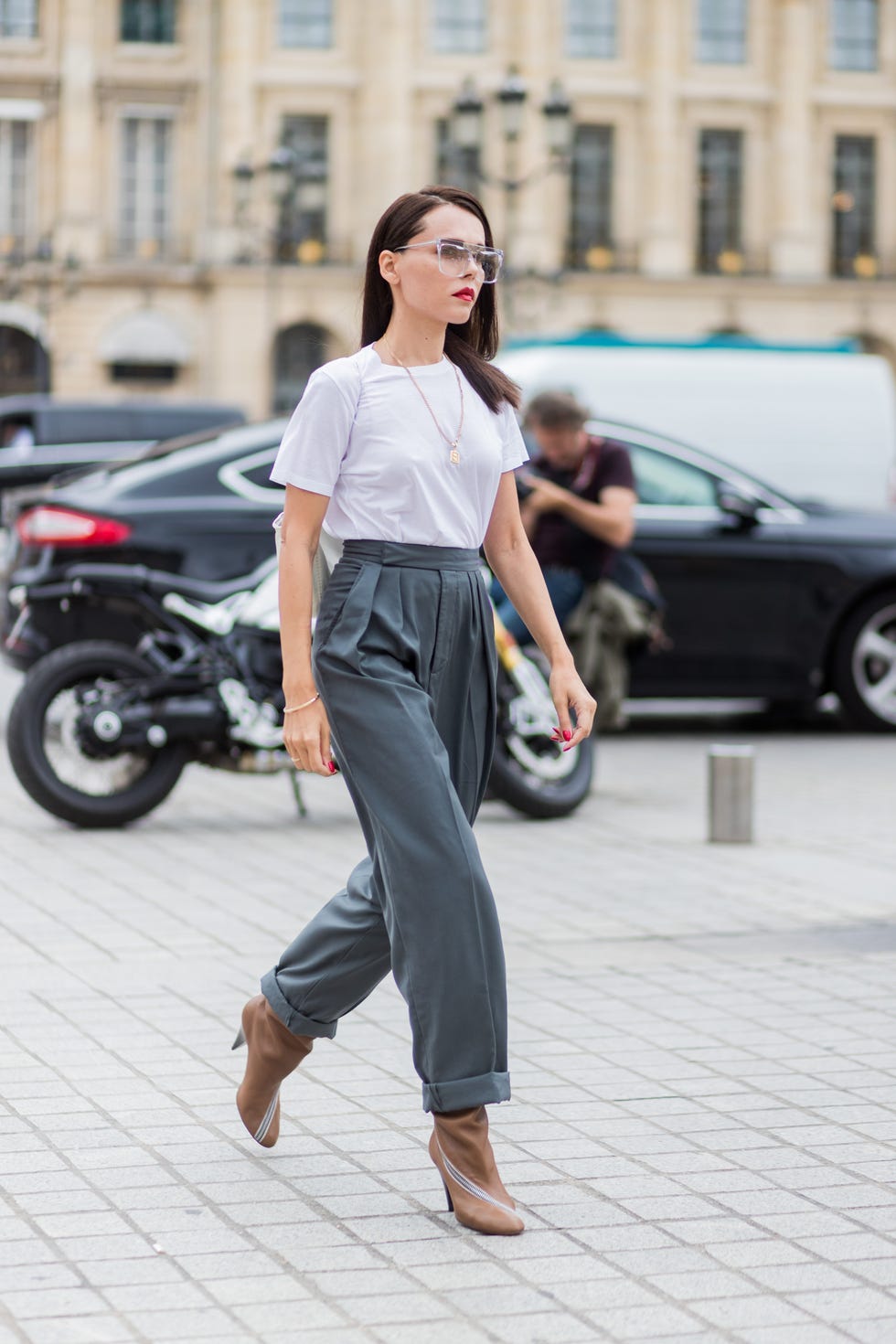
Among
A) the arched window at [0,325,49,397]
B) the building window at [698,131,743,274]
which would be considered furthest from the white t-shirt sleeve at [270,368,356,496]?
the building window at [698,131,743,274]

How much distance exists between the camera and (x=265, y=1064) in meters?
4.48

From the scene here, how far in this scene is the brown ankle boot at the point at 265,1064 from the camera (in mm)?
4461

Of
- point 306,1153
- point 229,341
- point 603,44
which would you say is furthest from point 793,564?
point 603,44

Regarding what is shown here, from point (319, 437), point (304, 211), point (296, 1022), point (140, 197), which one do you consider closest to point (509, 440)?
point (319, 437)

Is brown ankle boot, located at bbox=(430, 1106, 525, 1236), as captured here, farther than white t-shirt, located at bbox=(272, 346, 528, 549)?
No

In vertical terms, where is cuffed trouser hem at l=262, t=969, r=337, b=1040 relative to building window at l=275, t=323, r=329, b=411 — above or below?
below

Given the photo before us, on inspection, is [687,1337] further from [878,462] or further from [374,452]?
[878,462]

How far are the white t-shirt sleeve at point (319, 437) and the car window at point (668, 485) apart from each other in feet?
27.6

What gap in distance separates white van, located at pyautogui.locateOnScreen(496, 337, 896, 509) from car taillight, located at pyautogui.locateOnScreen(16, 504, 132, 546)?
8074mm

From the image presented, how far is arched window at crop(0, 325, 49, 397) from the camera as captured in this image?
5338cm

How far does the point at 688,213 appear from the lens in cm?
5484

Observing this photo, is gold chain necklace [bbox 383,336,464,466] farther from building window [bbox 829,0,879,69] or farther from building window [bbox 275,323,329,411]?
building window [bbox 829,0,879,69]

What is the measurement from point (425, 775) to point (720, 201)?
5269cm

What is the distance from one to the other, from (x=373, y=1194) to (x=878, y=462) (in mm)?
14508
